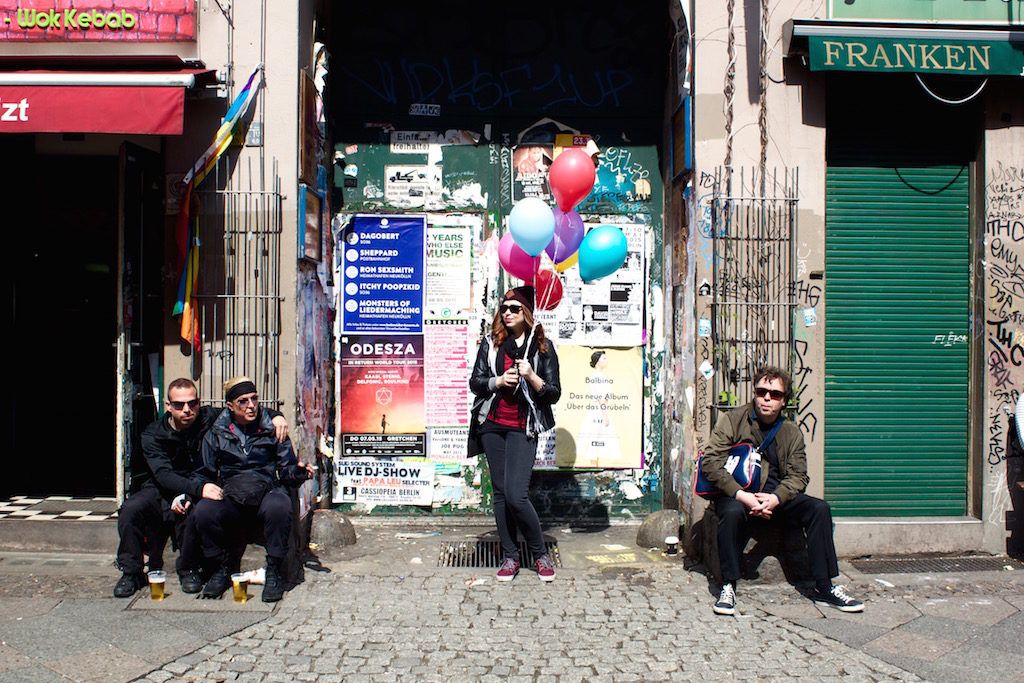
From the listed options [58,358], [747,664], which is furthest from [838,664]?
[58,358]

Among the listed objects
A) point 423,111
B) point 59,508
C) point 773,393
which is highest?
point 423,111

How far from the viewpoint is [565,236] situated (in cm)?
566

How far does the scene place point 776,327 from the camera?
20.3 ft

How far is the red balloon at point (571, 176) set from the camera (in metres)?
5.48

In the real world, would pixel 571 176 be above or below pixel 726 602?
above

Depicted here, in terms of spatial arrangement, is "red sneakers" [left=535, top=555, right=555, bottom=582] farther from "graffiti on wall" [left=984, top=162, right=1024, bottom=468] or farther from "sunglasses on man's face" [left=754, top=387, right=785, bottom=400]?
"graffiti on wall" [left=984, top=162, right=1024, bottom=468]

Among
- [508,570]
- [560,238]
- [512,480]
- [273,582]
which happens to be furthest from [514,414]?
[273,582]

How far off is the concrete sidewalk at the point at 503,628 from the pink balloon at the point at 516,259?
1.97 meters

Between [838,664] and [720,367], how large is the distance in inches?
87.9

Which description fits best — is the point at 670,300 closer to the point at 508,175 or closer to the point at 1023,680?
the point at 508,175

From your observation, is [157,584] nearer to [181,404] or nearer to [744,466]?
[181,404]

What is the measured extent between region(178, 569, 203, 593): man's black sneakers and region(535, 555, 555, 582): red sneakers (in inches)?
81.7

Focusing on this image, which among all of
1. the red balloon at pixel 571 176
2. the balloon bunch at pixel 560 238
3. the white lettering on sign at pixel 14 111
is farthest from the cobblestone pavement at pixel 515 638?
the white lettering on sign at pixel 14 111

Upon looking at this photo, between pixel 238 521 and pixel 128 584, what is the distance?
75 centimetres
